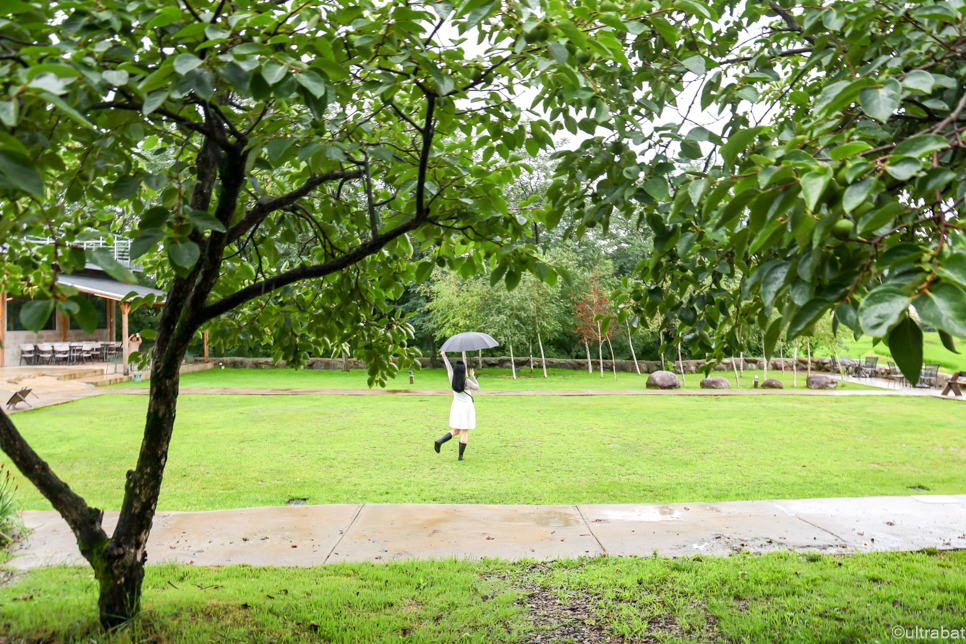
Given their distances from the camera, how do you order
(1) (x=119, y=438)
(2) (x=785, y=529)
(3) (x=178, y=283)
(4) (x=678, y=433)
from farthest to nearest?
(4) (x=678, y=433), (1) (x=119, y=438), (2) (x=785, y=529), (3) (x=178, y=283)

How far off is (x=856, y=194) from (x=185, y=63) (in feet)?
5.57

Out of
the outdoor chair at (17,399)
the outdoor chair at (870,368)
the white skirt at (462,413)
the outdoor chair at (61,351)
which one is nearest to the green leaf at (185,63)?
the white skirt at (462,413)

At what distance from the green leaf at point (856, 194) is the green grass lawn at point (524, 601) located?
319 centimetres

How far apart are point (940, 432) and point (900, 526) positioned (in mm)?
8035

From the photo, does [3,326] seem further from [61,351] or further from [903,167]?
[903,167]

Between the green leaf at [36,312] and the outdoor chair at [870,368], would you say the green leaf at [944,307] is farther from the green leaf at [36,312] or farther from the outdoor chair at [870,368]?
the outdoor chair at [870,368]

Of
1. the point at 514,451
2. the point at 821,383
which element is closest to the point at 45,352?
the point at 514,451

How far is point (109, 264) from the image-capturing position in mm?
1579

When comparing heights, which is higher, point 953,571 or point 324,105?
point 324,105

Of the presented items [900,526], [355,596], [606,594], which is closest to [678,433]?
[900,526]

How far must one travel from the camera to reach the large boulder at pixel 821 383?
72.8 feet

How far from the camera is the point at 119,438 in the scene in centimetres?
1091

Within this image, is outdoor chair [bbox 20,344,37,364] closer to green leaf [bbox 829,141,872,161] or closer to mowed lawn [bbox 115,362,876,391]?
mowed lawn [bbox 115,362,876,391]

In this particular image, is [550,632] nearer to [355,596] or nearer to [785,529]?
[355,596]
